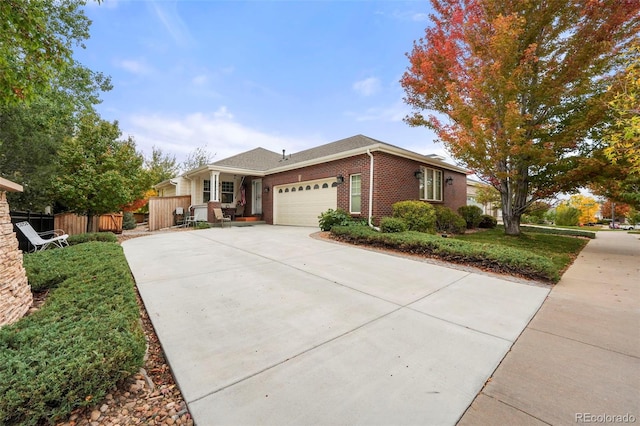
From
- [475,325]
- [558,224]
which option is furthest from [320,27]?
[558,224]

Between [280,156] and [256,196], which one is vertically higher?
[280,156]

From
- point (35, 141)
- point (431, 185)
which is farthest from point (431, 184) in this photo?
point (35, 141)

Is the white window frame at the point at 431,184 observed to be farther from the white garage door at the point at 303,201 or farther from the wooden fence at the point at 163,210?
the wooden fence at the point at 163,210

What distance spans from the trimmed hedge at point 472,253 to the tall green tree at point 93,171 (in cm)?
831

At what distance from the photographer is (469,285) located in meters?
4.27

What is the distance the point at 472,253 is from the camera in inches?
215

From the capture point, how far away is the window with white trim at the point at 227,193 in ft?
50.8

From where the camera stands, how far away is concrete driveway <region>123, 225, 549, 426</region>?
1735mm

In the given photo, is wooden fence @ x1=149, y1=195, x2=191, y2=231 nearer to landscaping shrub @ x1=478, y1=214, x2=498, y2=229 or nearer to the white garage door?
the white garage door

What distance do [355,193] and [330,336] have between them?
324 inches

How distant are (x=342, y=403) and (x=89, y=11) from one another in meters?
15.3

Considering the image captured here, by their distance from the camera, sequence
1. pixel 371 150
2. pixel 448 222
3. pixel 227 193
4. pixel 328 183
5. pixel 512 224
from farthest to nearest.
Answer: pixel 227 193
pixel 328 183
pixel 448 222
pixel 512 224
pixel 371 150

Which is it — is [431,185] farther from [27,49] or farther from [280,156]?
[27,49]
